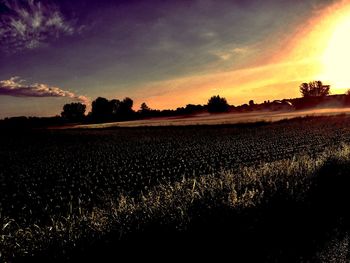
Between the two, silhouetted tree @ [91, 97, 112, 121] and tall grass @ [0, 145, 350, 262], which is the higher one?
silhouetted tree @ [91, 97, 112, 121]

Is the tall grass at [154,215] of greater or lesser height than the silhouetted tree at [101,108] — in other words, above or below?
below

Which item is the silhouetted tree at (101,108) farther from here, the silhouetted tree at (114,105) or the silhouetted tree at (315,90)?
the silhouetted tree at (315,90)

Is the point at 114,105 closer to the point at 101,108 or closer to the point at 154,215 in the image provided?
the point at 101,108

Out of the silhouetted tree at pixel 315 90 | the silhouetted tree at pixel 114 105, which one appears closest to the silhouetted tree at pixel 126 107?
the silhouetted tree at pixel 114 105

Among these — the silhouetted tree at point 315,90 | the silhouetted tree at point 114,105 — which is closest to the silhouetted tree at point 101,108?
the silhouetted tree at point 114,105

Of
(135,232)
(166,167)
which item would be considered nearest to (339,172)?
(135,232)

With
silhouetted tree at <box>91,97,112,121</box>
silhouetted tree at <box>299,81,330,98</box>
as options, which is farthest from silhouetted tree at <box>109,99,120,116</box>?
silhouetted tree at <box>299,81,330,98</box>

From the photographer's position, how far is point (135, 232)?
17.6 ft

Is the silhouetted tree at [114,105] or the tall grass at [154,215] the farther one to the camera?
the silhouetted tree at [114,105]

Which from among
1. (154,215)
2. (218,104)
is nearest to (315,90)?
(218,104)

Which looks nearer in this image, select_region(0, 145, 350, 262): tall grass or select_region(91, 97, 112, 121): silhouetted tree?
select_region(0, 145, 350, 262): tall grass

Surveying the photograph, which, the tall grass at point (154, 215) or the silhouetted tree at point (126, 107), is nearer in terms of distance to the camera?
the tall grass at point (154, 215)

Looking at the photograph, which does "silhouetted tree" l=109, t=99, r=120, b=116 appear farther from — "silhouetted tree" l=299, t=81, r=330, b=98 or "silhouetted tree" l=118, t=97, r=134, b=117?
"silhouetted tree" l=299, t=81, r=330, b=98

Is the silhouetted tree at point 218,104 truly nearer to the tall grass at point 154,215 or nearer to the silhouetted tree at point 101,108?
the silhouetted tree at point 101,108
